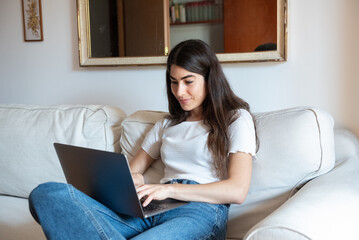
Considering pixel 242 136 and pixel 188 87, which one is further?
pixel 188 87

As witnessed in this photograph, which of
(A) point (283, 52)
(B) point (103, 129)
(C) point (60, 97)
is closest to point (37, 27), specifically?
(C) point (60, 97)

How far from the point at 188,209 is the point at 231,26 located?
0.99 m

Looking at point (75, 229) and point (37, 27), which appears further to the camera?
point (37, 27)

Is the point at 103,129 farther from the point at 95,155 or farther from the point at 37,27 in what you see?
the point at 37,27

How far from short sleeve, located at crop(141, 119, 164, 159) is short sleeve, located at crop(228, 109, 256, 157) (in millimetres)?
354

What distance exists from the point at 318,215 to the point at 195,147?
532 mm

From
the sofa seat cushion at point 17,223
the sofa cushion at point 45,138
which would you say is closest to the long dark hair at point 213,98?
the sofa cushion at point 45,138

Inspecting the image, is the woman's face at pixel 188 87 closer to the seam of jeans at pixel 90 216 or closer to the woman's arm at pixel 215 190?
the woman's arm at pixel 215 190

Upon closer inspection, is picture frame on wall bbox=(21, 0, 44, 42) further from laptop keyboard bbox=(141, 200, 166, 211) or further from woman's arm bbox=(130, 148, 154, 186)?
laptop keyboard bbox=(141, 200, 166, 211)

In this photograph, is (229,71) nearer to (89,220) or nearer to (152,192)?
(152,192)

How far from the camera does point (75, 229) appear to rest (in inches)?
41.3

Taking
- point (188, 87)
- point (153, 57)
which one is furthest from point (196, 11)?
point (188, 87)

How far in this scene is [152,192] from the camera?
1.23 metres

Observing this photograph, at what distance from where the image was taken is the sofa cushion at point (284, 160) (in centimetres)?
140
